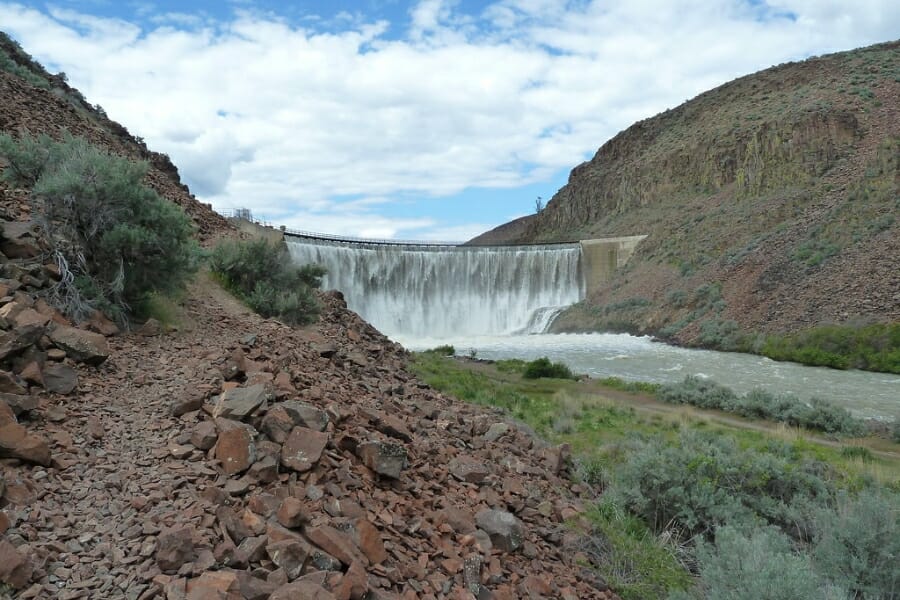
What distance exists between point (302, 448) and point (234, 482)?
58 centimetres

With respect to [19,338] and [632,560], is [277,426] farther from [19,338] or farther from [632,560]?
[632,560]

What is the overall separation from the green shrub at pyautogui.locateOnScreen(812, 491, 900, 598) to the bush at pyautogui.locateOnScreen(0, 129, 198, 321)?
7.83 meters

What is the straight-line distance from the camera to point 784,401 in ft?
48.0

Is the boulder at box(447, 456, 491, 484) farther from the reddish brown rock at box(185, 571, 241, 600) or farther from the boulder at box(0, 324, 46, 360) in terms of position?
the boulder at box(0, 324, 46, 360)

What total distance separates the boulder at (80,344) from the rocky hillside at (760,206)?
26.7 metres

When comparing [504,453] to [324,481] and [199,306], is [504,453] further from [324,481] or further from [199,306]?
[199,306]

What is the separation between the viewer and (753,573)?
14.0 feet

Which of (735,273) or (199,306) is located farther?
(735,273)

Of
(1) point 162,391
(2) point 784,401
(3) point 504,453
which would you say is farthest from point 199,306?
(2) point 784,401

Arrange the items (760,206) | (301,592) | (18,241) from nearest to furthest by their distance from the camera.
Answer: (301,592)
(18,241)
(760,206)

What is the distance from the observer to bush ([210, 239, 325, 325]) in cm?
1157

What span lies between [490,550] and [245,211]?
1033 inches

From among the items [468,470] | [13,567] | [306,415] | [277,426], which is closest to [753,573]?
[468,470]

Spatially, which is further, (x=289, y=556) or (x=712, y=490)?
(x=712, y=490)
